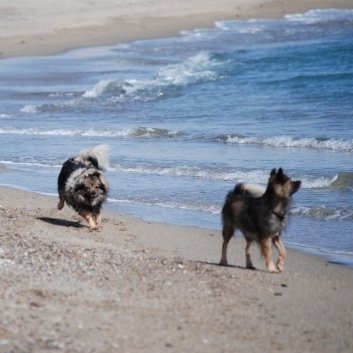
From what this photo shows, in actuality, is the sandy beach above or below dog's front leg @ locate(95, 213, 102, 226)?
below

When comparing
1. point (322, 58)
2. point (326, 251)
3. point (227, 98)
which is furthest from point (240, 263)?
point (322, 58)

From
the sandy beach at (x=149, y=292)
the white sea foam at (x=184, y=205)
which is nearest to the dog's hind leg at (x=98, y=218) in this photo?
the sandy beach at (x=149, y=292)

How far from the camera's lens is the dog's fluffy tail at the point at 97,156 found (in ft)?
29.3

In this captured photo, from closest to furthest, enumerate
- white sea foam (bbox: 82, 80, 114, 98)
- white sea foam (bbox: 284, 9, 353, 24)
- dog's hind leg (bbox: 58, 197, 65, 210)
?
dog's hind leg (bbox: 58, 197, 65, 210)
white sea foam (bbox: 82, 80, 114, 98)
white sea foam (bbox: 284, 9, 353, 24)

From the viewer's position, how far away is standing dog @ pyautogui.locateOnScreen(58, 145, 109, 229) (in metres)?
8.65

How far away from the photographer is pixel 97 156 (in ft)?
29.3

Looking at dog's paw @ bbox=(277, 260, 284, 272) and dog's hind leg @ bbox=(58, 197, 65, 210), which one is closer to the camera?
dog's paw @ bbox=(277, 260, 284, 272)

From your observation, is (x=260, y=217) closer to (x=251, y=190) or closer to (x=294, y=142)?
(x=251, y=190)

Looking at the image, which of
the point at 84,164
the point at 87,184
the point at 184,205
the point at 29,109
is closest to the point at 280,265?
the point at 87,184

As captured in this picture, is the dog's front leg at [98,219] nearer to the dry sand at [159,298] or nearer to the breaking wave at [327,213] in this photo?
the dry sand at [159,298]

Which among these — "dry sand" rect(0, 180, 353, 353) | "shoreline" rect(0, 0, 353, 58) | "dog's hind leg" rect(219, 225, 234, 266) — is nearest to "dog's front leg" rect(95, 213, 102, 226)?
"dry sand" rect(0, 180, 353, 353)

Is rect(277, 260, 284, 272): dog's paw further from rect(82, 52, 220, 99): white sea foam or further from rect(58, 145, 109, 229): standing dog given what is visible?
rect(82, 52, 220, 99): white sea foam

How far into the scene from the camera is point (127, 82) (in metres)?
21.7

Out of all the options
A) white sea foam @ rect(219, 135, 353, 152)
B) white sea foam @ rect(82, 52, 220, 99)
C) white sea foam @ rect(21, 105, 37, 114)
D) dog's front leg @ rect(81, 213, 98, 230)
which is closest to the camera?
dog's front leg @ rect(81, 213, 98, 230)
